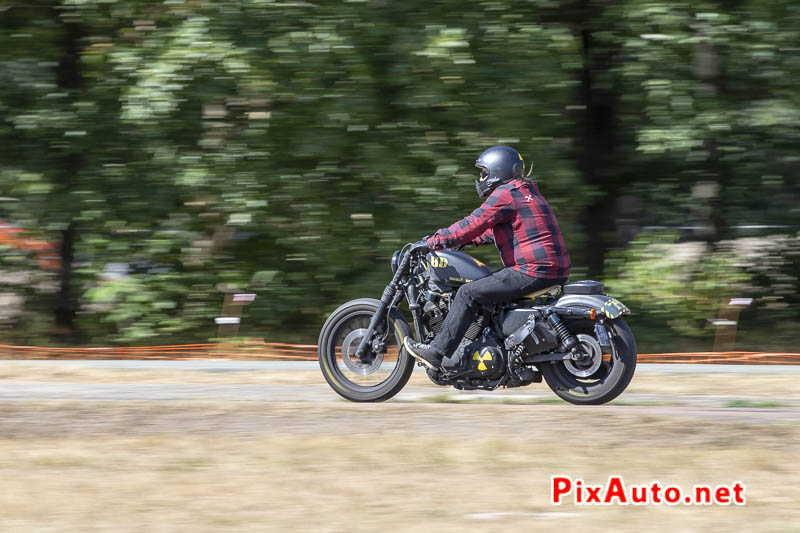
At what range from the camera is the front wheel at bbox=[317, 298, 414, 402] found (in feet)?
27.3

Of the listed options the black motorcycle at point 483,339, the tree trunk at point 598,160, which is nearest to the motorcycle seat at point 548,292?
the black motorcycle at point 483,339

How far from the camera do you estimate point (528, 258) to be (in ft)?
26.3

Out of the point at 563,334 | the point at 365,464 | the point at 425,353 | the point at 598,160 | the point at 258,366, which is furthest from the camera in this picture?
the point at 598,160

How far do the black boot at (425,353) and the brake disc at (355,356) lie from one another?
347mm

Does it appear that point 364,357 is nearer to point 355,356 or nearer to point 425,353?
point 355,356

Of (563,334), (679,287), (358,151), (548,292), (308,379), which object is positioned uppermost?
(548,292)

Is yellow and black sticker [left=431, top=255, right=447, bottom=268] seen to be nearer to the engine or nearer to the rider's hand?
the rider's hand

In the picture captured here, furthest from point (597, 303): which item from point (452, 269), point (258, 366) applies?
point (258, 366)

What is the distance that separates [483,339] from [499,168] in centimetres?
120

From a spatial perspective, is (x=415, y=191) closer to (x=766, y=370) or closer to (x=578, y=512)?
(x=766, y=370)

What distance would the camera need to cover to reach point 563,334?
7.95 m

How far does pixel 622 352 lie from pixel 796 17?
6.16 metres

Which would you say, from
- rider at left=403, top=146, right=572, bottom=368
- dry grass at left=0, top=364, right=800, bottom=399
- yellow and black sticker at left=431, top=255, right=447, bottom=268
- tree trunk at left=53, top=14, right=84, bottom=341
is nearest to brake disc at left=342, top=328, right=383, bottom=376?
rider at left=403, top=146, right=572, bottom=368

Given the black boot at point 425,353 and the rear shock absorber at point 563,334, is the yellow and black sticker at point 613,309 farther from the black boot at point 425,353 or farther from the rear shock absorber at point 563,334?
the black boot at point 425,353
